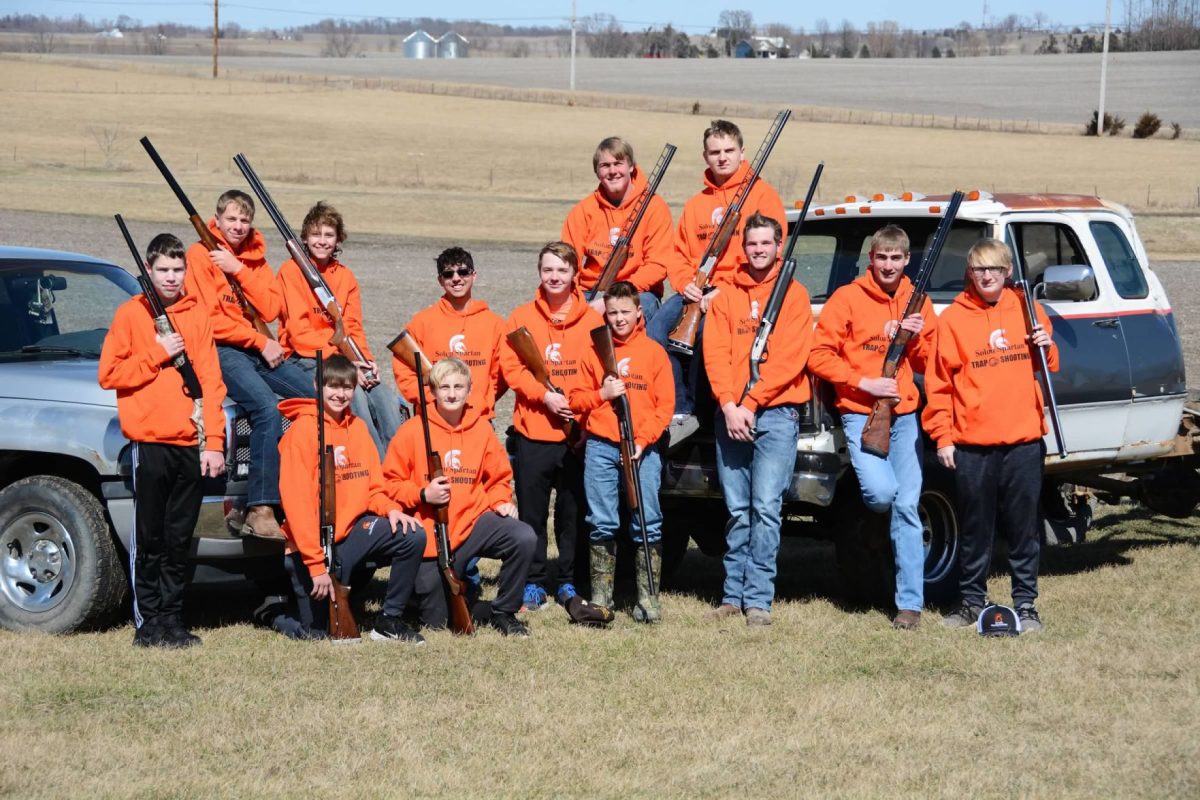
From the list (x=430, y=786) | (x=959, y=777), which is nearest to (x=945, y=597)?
(x=959, y=777)

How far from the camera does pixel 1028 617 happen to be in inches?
301

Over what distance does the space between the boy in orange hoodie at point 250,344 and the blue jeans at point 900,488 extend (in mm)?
2696

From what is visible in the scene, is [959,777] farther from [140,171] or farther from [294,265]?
[140,171]

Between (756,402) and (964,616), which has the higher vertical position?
(756,402)

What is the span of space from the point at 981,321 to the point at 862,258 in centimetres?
153

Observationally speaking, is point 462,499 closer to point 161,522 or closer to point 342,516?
point 342,516

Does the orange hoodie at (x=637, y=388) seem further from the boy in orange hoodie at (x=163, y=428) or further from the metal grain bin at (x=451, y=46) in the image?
the metal grain bin at (x=451, y=46)

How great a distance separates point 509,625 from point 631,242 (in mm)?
2243

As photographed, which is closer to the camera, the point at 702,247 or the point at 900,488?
the point at 900,488

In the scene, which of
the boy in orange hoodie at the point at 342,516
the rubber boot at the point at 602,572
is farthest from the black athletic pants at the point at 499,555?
the rubber boot at the point at 602,572

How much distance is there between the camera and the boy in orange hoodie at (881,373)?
760 centimetres

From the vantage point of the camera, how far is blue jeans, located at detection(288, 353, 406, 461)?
776 cm

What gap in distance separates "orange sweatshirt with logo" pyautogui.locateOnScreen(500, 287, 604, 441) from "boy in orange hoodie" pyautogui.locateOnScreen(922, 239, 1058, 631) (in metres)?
1.76

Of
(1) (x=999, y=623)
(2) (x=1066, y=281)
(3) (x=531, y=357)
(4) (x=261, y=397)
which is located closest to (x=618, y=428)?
(3) (x=531, y=357)
